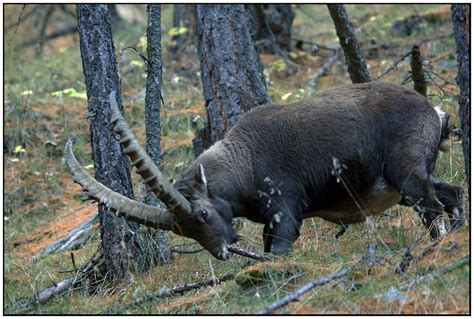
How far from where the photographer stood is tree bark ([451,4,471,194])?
670cm

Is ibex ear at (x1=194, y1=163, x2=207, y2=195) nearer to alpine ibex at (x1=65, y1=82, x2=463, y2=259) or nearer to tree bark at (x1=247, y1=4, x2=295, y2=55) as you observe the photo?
alpine ibex at (x1=65, y1=82, x2=463, y2=259)

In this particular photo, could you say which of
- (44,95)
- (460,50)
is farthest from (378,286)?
(44,95)

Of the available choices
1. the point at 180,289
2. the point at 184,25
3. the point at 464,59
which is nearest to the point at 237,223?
the point at 180,289

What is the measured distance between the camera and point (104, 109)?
8453 mm

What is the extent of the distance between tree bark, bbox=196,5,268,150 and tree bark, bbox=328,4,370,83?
1.26 meters

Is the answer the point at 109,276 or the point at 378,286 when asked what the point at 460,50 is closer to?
the point at 378,286

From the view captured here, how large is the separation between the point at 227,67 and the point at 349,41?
1.85 meters

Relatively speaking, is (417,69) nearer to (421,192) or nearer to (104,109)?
(421,192)

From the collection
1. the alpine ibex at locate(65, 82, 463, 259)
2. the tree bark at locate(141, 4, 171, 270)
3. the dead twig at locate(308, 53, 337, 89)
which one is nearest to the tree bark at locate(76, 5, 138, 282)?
the tree bark at locate(141, 4, 171, 270)

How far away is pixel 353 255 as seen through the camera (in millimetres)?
7395

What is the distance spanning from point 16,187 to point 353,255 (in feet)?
27.2

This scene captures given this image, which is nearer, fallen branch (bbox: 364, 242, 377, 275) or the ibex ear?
fallen branch (bbox: 364, 242, 377, 275)

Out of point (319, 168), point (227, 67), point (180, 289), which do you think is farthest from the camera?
point (227, 67)

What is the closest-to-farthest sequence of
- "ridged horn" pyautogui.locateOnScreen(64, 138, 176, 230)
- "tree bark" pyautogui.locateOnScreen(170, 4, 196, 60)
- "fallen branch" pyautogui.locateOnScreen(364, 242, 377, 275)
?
"fallen branch" pyautogui.locateOnScreen(364, 242, 377, 275)
"ridged horn" pyautogui.locateOnScreen(64, 138, 176, 230)
"tree bark" pyautogui.locateOnScreen(170, 4, 196, 60)
